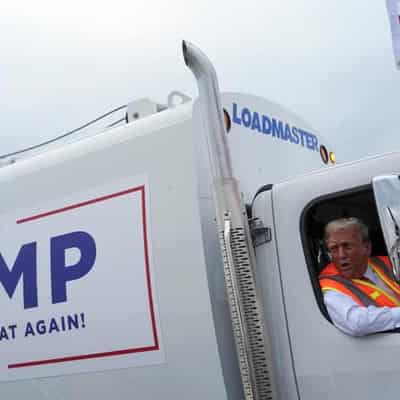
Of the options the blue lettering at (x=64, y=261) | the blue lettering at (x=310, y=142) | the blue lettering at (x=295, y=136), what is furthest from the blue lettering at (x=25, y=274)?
the blue lettering at (x=310, y=142)

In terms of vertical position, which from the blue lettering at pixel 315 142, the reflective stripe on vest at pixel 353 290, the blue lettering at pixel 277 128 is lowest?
the reflective stripe on vest at pixel 353 290

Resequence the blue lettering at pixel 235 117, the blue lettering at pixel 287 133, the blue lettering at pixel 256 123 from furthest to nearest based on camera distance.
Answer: the blue lettering at pixel 287 133, the blue lettering at pixel 256 123, the blue lettering at pixel 235 117

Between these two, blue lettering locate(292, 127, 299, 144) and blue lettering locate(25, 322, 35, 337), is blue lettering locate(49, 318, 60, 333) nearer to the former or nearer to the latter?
blue lettering locate(25, 322, 35, 337)

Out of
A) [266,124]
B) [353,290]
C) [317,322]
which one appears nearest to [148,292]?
[317,322]

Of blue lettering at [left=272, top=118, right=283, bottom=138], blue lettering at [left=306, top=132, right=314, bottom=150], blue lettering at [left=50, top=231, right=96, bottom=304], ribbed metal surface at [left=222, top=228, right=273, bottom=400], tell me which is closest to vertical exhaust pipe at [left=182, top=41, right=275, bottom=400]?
ribbed metal surface at [left=222, top=228, right=273, bottom=400]

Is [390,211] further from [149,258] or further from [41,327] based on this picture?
[41,327]

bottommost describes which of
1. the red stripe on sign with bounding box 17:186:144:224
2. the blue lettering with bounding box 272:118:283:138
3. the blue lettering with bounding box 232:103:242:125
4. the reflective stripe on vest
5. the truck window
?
the reflective stripe on vest

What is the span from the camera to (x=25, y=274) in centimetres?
353

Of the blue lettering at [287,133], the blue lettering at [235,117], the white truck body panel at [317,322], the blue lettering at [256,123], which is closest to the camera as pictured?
the white truck body panel at [317,322]

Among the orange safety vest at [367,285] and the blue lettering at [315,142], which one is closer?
the orange safety vest at [367,285]

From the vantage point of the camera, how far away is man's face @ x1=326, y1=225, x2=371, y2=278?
9.27 feet

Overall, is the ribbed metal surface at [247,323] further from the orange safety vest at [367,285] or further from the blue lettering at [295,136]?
the blue lettering at [295,136]

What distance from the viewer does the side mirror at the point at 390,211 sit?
90.7 inches

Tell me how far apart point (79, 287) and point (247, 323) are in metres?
0.98
